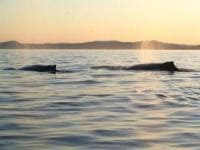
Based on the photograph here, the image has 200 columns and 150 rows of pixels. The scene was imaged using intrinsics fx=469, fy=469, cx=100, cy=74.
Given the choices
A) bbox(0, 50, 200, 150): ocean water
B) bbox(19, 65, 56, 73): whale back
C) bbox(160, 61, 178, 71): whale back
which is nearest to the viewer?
bbox(0, 50, 200, 150): ocean water

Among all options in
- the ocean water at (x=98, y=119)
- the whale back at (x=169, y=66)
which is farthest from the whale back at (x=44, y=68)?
the ocean water at (x=98, y=119)

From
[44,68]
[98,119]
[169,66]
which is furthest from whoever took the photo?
[169,66]

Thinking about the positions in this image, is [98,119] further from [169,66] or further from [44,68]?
[169,66]

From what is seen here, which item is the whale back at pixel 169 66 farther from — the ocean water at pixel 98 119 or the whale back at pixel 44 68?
the ocean water at pixel 98 119

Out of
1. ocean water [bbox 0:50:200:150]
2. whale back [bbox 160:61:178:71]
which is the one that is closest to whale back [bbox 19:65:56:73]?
whale back [bbox 160:61:178:71]

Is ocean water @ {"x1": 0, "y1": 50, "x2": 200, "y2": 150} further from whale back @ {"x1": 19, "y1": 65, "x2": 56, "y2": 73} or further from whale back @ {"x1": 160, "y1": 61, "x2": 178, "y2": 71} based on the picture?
whale back @ {"x1": 160, "y1": 61, "x2": 178, "y2": 71}

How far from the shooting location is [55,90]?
20.9 metres

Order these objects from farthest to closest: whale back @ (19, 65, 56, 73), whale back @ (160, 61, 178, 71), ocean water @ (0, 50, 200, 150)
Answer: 1. whale back @ (160, 61, 178, 71)
2. whale back @ (19, 65, 56, 73)
3. ocean water @ (0, 50, 200, 150)

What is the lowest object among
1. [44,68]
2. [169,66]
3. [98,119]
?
[44,68]

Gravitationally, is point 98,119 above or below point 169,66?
above

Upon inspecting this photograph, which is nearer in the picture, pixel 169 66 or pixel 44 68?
pixel 44 68

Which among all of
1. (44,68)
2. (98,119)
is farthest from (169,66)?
(98,119)

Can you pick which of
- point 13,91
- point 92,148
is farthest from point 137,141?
point 13,91

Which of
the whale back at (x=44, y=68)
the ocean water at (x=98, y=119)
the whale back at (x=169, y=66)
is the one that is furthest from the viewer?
the whale back at (x=169, y=66)
